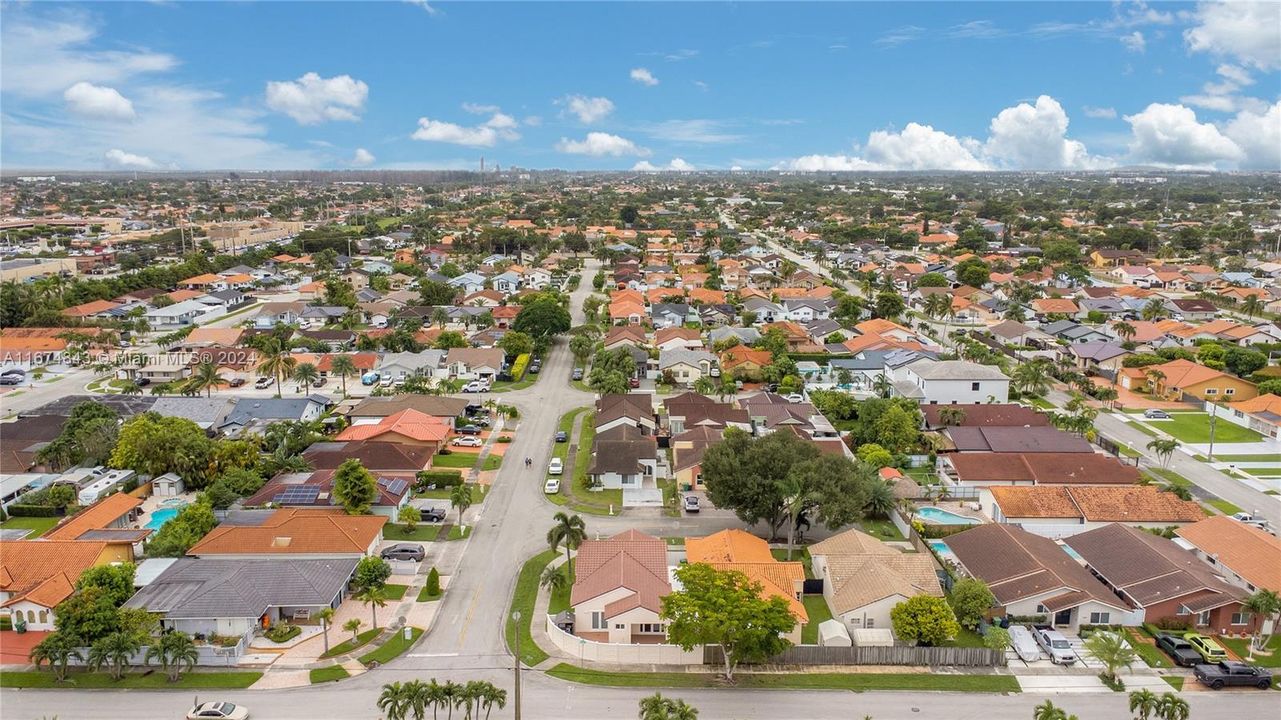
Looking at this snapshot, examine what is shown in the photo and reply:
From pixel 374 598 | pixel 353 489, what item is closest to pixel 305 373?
pixel 353 489

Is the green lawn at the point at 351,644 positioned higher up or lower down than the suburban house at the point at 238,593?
lower down

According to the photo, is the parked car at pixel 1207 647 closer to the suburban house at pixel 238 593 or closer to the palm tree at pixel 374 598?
the palm tree at pixel 374 598

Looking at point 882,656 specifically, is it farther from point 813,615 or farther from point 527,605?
point 527,605

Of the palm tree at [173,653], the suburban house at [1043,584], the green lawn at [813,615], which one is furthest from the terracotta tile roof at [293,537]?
the suburban house at [1043,584]

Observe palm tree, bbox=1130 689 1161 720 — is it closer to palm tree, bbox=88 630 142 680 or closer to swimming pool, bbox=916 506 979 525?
swimming pool, bbox=916 506 979 525

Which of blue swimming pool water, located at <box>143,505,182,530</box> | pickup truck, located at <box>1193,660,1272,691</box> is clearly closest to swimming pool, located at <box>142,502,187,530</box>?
blue swimming pool water, located at <box>143,505,182,530</box>

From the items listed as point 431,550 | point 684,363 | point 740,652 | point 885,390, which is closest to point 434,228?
point 684,363

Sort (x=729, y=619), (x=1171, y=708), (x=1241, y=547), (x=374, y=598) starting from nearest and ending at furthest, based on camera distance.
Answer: (x=1171, y=708), (x=729, y=619), (x=374, y=598), (x=1241, y=547)
